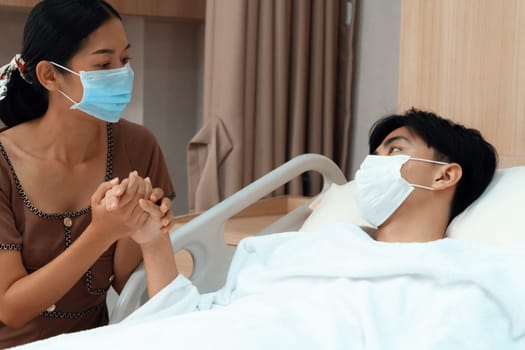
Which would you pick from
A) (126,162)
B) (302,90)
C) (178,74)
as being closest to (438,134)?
(126,162)

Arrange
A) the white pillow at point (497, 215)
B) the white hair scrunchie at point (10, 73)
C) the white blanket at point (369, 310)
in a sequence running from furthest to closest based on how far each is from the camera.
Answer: the white hair scrunchie at point (10, 73) < the white pillow at point (497, 215) < the white blanket at point (369, 310)

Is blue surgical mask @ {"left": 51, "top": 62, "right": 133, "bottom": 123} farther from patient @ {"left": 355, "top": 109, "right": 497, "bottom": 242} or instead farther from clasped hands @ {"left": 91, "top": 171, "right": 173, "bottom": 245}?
patient @ {"left": 355, "top": 109, "right": 497, "bottom": 242}

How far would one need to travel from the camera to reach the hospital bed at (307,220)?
5.39ft

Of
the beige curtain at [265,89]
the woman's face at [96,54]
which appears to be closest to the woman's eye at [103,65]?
the woman's face at [96,54]

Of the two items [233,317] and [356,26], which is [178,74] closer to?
[356,26]

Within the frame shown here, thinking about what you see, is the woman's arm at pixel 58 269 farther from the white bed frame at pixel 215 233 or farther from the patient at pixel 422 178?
the patient at pixel 422 178

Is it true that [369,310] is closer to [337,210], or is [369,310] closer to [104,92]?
[337,210]

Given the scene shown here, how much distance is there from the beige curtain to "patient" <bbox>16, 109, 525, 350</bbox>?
1.10m

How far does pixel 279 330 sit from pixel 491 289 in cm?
40

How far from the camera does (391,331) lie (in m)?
→ 1.48

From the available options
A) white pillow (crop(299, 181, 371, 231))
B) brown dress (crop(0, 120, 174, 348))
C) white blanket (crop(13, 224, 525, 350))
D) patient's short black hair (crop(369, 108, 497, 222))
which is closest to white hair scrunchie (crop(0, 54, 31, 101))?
brown dress (crop(0, 120, 174, 348))

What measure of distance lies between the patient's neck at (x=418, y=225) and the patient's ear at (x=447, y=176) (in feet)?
0.19

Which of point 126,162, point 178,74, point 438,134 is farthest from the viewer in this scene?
point 178,74

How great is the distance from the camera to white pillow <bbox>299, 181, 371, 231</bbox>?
6.35 feet
